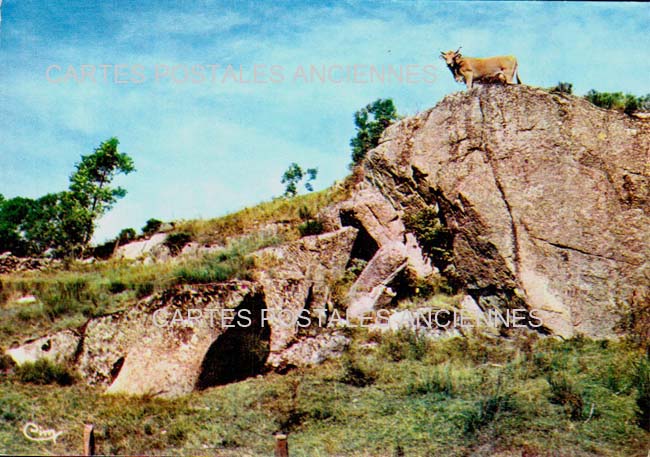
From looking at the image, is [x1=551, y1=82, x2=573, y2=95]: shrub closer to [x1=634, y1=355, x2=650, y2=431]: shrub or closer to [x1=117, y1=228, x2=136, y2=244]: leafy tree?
[x1=634, y1=355, x2=650, y2=431]: shrub

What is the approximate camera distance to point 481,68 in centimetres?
1482

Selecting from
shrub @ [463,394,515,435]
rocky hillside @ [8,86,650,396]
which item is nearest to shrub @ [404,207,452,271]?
rocky hillside @ [8,86,650,396]

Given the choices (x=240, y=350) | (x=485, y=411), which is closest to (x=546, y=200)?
(x=485, y=411)

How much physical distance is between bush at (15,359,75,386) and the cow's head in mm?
13049

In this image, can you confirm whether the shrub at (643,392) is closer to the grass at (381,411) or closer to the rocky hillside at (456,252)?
the grass at (381,411)

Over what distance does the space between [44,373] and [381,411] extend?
616 cm

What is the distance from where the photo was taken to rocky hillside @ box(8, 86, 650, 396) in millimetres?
9781

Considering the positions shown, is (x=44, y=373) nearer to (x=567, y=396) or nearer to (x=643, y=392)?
(x=567, y=396)

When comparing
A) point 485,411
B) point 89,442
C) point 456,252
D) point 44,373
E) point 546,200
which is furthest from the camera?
point 456,252

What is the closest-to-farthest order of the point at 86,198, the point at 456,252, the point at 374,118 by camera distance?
the point at 456,252 < the point at 86,198 < the point at 374,118

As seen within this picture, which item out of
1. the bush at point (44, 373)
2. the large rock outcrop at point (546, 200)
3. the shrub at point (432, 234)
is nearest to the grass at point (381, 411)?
the bush at point (44, 373)

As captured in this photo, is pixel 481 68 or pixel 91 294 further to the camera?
pixel 481 68

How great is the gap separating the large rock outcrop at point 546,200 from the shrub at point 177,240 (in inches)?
399

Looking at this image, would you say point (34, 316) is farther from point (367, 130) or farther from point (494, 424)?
point (367, 130)
